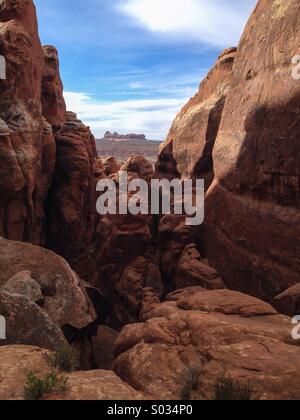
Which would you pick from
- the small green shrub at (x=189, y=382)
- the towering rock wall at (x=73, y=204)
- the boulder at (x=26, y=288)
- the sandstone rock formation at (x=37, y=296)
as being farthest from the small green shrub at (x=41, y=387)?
the towering rock wall at (x=73, y=204)

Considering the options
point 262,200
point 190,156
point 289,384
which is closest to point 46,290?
point 262,200

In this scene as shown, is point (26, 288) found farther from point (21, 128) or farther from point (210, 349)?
point (21, 128)

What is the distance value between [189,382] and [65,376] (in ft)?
9.52

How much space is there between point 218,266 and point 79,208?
44.6 ft

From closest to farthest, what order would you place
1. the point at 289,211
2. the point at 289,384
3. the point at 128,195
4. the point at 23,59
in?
the point at 289,384
the point at 289,211
the point at 23,59
the point at 128,195

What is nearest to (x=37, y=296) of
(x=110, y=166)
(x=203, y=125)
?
(x=203, y=125)

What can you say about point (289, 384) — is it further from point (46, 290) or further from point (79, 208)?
point (79, 208)

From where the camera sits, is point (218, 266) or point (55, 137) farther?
point (55, 137)

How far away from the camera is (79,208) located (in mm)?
30031

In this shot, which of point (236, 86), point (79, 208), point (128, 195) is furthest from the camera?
point (79, 208)

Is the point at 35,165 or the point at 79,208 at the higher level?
the point at 35,165

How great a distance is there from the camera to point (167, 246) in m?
24.0

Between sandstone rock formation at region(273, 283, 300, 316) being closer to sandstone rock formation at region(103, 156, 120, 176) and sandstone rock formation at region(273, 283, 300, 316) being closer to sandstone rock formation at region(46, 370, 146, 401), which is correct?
sandstone rock formation at region(46, 370, 146, 401)

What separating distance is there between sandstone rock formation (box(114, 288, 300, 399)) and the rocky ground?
4 cm
